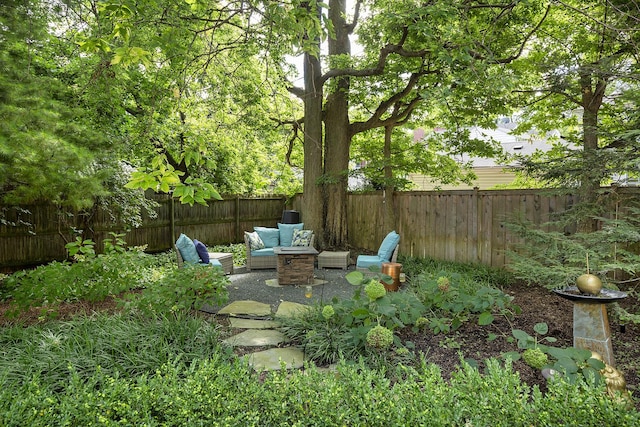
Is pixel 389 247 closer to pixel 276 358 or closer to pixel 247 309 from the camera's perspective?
pixel 247 309

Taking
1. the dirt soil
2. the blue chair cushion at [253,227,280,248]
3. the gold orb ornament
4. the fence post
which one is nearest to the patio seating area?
the blue chair cushion at [253,227,280,248]

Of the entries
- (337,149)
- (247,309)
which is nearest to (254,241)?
(337,149)

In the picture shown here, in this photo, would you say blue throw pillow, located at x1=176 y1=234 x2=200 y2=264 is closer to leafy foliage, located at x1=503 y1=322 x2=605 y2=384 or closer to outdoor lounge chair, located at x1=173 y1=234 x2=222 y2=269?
outdoor lounge chair, located at x1=173 y1=234 x2=222 y2=269

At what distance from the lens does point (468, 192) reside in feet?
23.6

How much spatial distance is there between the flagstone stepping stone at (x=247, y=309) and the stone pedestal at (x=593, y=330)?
298 centimetres

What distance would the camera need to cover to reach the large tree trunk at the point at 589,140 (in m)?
4.00

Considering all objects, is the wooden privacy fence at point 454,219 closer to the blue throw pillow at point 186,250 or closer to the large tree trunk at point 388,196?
the large tree trunk at point 388,196

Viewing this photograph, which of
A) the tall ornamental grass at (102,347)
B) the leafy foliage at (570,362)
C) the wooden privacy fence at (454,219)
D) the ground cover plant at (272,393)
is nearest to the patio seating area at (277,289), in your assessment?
the tall ornamental grass at (102,347)

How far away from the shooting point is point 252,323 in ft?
13.4

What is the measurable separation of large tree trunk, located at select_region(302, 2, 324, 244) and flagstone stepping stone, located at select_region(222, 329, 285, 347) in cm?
482

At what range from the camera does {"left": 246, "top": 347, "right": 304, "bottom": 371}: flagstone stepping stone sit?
9.75ft

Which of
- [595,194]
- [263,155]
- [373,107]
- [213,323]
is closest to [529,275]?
[595,194]

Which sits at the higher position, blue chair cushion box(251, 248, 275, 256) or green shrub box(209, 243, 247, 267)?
blue chair cushion box(251, 248, 275, 256)

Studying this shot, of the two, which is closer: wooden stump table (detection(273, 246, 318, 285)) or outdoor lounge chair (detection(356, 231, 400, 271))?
wooden stump table (detection(273, 246, 318, 285))
